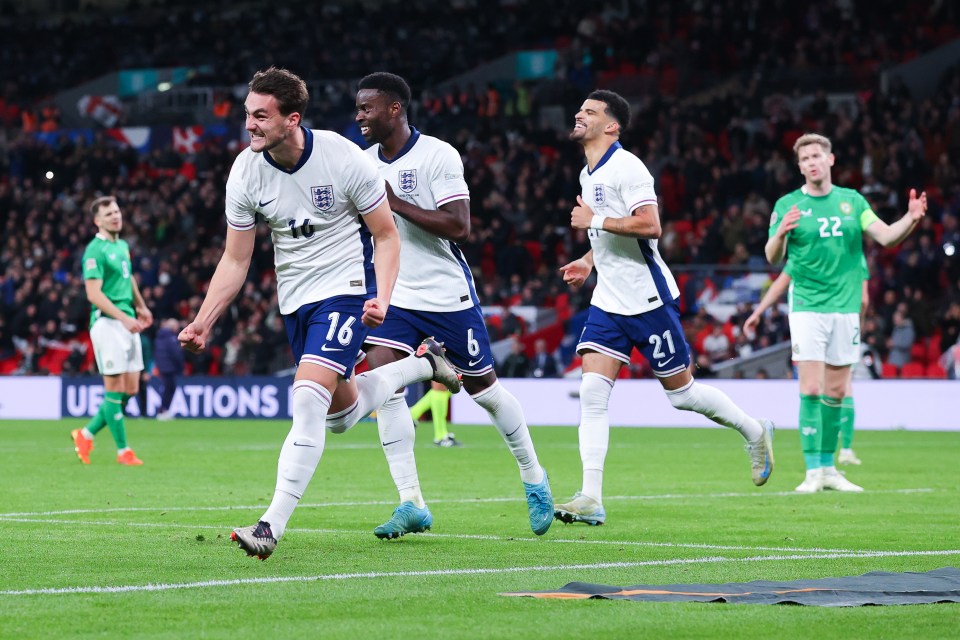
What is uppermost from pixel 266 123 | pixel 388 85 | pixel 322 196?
pixel 388 85

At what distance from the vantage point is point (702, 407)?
9.35 meters

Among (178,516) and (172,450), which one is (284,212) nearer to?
(178,516)

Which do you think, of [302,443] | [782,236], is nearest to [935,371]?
[782,236]

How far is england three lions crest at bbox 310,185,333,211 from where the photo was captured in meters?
6.88

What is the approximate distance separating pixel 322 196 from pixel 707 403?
132 inches

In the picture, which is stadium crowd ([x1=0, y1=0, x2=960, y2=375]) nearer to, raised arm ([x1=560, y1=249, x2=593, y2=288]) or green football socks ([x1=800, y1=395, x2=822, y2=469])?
green football socks ([x1=800, y1=395, x2=822, y2=469])

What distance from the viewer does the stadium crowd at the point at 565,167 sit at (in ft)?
82.2

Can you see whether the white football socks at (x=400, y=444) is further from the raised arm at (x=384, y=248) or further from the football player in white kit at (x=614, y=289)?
the football player in white kit at (x=614, y=289)

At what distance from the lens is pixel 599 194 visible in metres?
9.03

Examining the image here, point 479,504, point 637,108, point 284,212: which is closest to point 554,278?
point 637,108

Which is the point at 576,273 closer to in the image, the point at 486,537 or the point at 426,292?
the point at 426,292

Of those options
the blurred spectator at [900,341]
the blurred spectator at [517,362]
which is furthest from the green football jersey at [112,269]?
the blurred spectator at [900,341]

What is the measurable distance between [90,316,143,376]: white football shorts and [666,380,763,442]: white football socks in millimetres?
6569

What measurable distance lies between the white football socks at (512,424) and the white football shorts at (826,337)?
12.4 feet
